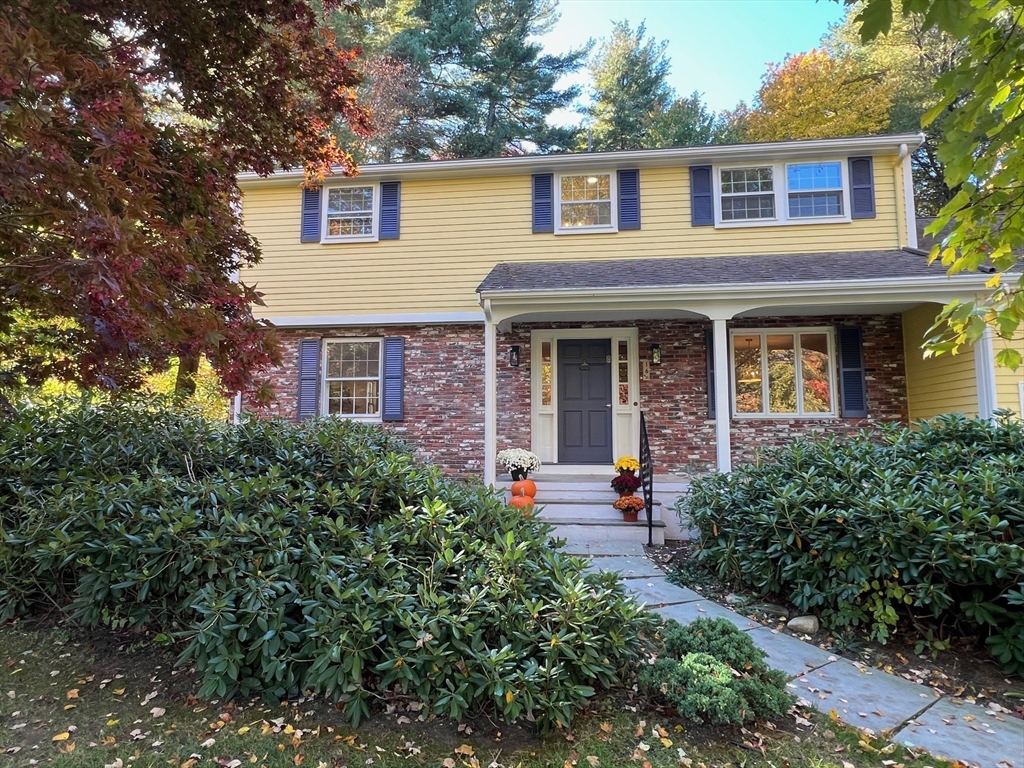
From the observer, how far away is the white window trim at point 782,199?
909cm

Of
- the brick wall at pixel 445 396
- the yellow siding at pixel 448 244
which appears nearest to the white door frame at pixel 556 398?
the brick wall at pixel 445 396

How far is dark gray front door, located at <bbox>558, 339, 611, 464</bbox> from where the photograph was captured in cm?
915

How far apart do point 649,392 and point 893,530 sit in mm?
5280

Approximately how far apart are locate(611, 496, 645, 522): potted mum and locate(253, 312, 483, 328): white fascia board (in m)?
3.91

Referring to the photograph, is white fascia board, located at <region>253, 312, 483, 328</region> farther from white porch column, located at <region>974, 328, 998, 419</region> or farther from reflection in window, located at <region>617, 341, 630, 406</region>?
white porch column, located at <region>974, 328, 998, 419</region>

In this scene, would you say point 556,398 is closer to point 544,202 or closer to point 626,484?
point 626,484

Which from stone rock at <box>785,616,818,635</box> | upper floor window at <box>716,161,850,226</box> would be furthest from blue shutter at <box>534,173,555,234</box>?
stone rock at <box>785,616,818,635</box>

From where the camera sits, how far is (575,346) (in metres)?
9.34

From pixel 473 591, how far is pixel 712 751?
131cm

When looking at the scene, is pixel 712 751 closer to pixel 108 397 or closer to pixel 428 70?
pixel 108 397

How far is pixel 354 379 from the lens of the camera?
962 cm

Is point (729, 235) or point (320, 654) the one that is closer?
point (320, 654)

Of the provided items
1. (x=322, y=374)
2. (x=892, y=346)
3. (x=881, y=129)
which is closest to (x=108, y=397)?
(x=322, y=374)

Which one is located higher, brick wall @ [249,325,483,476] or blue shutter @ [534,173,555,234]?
blue shutter @ [534,173,555,234]
